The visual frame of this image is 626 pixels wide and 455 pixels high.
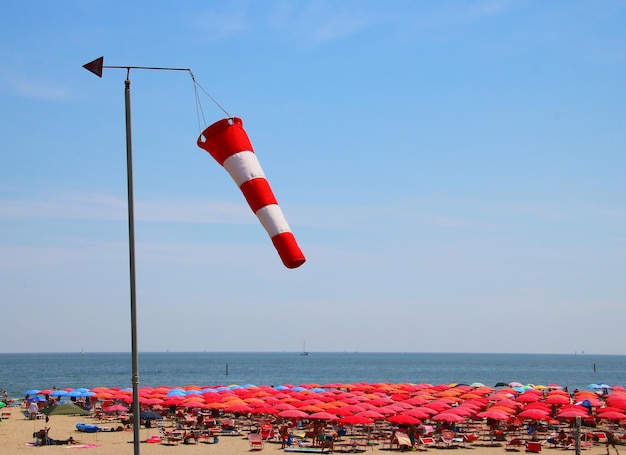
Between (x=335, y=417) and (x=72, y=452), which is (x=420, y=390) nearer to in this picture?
(x=335, y=417)

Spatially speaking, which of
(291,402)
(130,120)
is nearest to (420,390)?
(291,402)

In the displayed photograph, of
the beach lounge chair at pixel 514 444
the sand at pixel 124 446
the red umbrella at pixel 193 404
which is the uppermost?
the red umbrella at pixel 193 404

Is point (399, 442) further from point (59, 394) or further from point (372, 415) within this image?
point (59, 394)

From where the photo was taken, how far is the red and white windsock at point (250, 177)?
7266 mm

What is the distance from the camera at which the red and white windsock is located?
7266 millimetres

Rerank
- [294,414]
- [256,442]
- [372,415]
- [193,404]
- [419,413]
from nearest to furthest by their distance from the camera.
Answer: [256,442], [372,415], [419,413], [294,414], [193,404]

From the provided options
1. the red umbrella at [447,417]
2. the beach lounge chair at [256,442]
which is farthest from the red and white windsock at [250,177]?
the red umbrella at [447,417]

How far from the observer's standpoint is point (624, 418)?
28641 millimetres

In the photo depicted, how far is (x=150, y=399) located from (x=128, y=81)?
97.2ft

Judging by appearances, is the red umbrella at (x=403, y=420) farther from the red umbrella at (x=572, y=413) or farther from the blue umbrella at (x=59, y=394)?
the blue umbrella at (x=59, y=394)

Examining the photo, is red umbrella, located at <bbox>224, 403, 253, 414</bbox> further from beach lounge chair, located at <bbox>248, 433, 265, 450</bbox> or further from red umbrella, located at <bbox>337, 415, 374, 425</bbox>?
red umbrella, located at <bbox>337, 415, 374, 425</bbox>

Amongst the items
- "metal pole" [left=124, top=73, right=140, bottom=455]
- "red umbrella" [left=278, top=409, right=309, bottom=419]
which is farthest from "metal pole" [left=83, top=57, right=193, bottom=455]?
"red umbrella" [left=278, top=409, right=309, bottom=419]

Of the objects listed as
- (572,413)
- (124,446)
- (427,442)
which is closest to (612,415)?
(572,413)

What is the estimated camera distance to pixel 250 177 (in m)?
7.40
